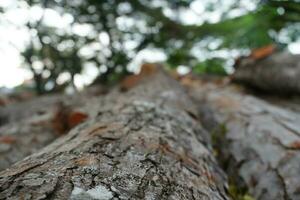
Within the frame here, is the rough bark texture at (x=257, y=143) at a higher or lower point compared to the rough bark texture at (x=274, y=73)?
lower

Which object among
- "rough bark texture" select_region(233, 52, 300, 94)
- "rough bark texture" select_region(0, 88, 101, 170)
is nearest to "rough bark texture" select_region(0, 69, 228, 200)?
"rough bark texture" select_region(0, 88, 101, 170)

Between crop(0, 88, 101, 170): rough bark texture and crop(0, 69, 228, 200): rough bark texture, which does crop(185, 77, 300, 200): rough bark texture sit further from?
crop(0, 88, 101, 170): rough bark texture

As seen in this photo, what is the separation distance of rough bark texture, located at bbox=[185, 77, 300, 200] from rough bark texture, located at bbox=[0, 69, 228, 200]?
1.16 ft

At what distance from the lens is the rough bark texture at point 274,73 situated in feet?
14.9

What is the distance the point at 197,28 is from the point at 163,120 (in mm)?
4203

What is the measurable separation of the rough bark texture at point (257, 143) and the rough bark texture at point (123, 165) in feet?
1.16

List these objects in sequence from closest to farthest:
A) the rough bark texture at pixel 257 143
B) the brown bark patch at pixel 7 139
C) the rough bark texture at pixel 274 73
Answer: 1. the rough bark texture at pixel 257 143
2. the brown bark patch at pixel 7 139
3. the rough bark texture at pixel 274 73

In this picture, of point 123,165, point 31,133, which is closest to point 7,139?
point 31,133

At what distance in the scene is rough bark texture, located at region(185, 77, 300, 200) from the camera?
2395 millimetres

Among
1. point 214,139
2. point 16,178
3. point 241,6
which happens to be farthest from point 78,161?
point 241,6

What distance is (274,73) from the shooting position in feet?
15.3

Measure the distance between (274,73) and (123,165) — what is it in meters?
3.51

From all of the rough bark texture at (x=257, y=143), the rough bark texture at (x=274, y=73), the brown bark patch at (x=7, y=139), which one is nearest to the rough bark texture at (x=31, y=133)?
the brown bark patch at (x=7, y=139)

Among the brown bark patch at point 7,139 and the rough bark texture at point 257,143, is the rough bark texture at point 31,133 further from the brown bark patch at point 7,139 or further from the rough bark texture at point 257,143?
the rough bark texture at point 257,143
